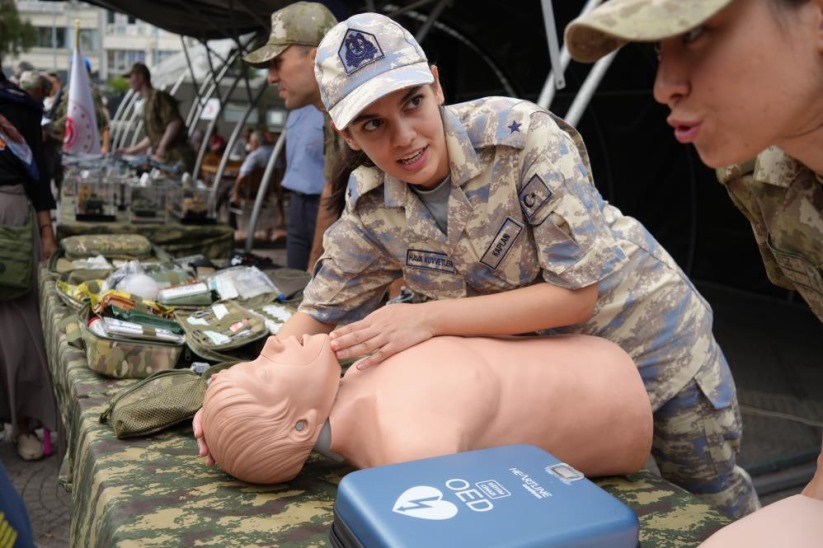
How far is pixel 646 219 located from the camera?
816cm

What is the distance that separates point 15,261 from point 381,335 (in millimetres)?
2490

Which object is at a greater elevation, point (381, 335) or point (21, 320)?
point (381, 335)

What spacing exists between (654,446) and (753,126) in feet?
Result: 3.74

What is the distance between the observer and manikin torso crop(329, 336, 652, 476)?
1294 millimetres

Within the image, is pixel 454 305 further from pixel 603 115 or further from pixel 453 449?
pixel 603 115

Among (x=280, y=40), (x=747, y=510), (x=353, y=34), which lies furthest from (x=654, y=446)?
(x=280, y=40)

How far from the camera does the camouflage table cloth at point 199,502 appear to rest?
121 cm

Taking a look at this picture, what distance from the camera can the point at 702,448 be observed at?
1.64 meters

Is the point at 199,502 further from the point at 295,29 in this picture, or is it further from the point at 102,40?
the point at 102,40

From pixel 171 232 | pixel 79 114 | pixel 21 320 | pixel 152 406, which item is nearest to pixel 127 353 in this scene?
pixel 152 406

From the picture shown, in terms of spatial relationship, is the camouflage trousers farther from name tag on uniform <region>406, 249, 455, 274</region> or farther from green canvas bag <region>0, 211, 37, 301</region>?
green canvas bag <region>0, 211, 37, 301</region>

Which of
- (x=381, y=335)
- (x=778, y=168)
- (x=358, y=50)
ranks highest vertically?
(x=358, y=50)

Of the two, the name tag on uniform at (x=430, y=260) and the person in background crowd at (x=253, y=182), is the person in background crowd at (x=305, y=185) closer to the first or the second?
the name tag on uniform at (x=430, y=260)

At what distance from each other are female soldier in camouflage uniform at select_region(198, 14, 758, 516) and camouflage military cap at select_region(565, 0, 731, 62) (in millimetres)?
621
